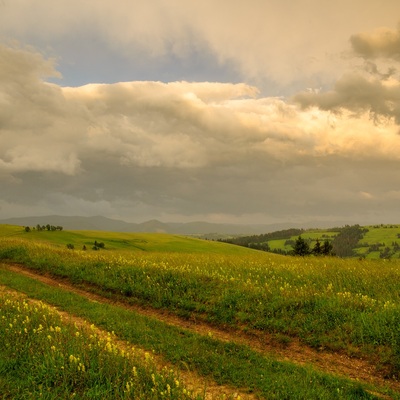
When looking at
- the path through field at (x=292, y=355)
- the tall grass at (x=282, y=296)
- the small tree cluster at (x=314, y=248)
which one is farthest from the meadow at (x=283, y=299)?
the small tree cluster at (x=314, y=248)

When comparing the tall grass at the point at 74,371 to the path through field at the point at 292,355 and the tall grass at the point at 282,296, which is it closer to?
the path through field at the point at 292,355

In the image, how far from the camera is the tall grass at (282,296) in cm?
1119

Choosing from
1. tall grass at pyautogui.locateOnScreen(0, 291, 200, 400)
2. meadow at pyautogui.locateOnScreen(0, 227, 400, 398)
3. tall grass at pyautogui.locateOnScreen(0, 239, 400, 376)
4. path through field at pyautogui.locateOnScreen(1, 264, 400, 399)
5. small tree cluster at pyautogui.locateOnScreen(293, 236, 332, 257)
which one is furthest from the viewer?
small tree cluster at pyautogui.locateOnScreen(293, 236, 332, 257)

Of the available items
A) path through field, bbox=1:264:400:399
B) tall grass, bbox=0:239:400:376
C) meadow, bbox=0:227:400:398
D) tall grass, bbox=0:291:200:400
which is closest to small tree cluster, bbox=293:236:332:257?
tall grass, bbox=0:239:400:376

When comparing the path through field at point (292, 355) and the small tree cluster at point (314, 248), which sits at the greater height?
the path through field at point (292, 355)

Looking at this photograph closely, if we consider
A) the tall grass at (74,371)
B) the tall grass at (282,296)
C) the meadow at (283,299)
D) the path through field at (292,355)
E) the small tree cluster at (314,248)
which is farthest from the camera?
the small tree cluster at (314,248)

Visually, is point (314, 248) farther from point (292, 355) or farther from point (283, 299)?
point (292, 355)

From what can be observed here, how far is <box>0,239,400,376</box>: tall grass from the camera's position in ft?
36.7

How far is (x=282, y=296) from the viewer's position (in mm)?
14148

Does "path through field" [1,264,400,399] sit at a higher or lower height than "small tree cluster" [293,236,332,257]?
higher

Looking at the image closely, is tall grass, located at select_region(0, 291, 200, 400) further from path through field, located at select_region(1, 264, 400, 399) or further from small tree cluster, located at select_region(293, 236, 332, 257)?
small tree cluster, located at select_region(293, 236, 332, 257)

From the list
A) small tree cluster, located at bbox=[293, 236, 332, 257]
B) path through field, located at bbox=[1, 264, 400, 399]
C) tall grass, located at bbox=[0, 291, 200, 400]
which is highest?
tall grass, located at bbox=[0, 291, 200, 400]

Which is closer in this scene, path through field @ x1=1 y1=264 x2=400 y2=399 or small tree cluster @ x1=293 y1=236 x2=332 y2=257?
path through field @ x1=1 y1=264 x2=400 y2=399

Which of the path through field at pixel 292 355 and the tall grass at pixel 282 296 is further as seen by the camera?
the tall grass at pixel 282 296
